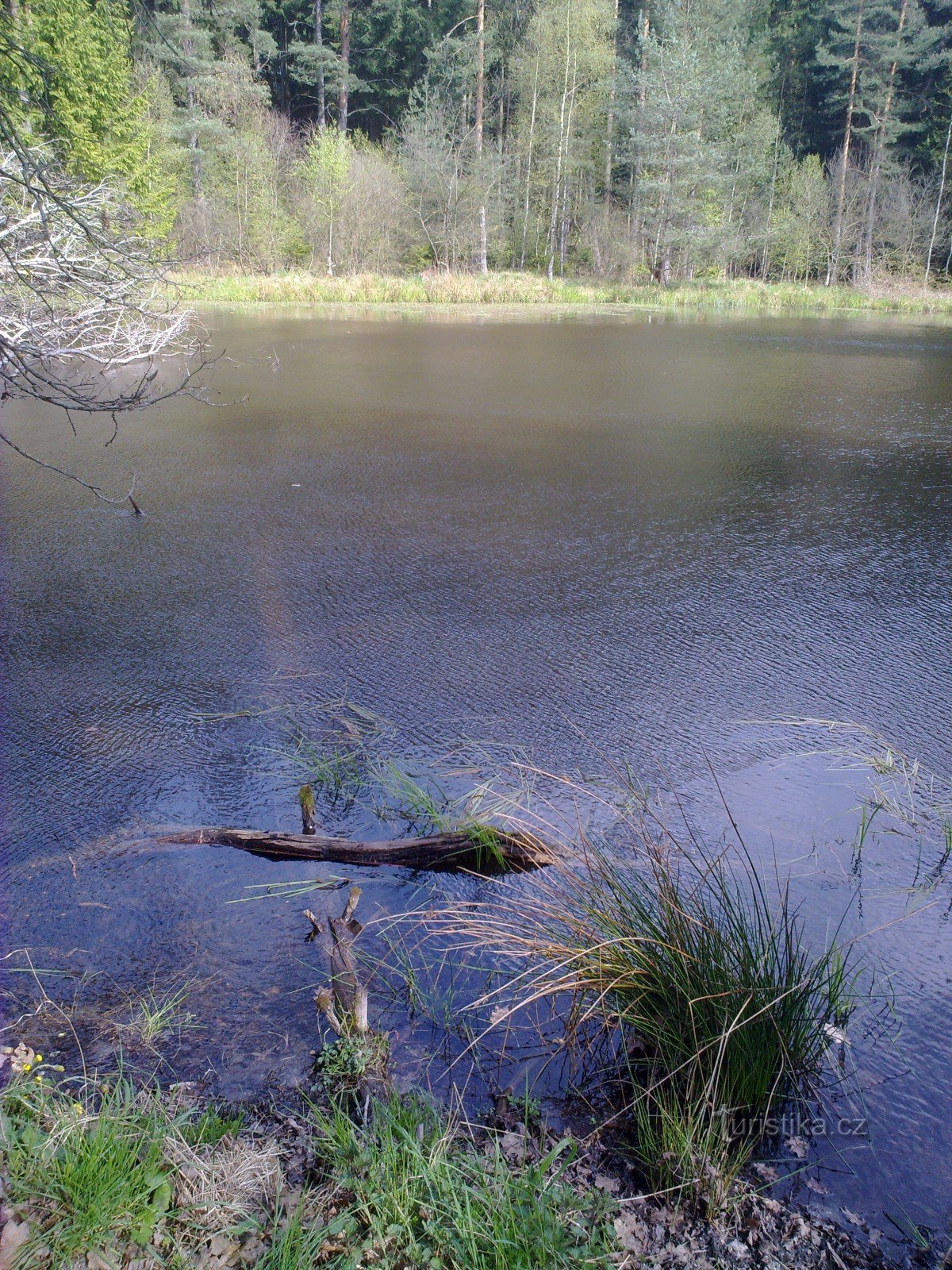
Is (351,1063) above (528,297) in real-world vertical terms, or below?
above

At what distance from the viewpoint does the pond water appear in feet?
6.79

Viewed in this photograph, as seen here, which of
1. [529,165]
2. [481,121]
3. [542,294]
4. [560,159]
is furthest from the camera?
[529,165]

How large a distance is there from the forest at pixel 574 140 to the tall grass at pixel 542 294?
6.06ft

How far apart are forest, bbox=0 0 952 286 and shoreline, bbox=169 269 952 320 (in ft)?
6.91

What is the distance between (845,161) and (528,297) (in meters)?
12.3

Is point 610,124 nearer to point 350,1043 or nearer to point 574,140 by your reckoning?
point 574,140

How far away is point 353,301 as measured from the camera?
63.6ft

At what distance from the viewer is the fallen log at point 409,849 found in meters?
2.35

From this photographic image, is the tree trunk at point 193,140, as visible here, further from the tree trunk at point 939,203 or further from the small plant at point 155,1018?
the small plant at point 155,1018

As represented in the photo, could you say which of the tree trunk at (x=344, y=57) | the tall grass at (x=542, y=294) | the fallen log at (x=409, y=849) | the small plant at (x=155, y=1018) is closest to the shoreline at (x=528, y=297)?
the tall grass at (x=542, y=294)

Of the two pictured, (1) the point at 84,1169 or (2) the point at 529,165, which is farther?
(2) the point at 529,165

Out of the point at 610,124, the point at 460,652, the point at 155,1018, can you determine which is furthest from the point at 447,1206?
the point at 610,124

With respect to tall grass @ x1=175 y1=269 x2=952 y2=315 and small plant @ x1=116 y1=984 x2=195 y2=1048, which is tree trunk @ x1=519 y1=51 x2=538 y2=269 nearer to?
tall grass @ x1=175 y1=269 x2=952 y2=315

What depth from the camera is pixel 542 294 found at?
70.1 ft
